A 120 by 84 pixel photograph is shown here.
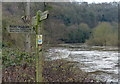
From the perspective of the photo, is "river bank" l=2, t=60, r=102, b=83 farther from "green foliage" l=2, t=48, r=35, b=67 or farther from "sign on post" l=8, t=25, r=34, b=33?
"sign on post" l=8, t=25, r=34, b=33

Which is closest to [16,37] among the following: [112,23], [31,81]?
[112,23]

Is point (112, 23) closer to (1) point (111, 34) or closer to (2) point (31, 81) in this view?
(1) point (111, 34)

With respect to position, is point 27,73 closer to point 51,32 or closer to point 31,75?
point 31,75

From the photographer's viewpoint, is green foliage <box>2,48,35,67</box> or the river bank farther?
green foliage <box>2,48,35,67</box>

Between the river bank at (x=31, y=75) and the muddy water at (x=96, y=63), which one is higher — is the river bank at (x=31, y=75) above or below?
above

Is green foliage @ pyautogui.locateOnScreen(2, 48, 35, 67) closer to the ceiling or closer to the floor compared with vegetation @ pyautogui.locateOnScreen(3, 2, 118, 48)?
closer to the floor

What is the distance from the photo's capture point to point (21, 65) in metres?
6.57

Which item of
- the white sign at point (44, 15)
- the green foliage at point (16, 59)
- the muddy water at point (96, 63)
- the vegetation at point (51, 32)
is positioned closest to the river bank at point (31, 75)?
the vegetation at point (51, 32)

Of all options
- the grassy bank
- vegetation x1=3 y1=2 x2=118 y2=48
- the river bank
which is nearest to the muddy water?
vegetation x1=3 y1=2 x2=118 y2=48

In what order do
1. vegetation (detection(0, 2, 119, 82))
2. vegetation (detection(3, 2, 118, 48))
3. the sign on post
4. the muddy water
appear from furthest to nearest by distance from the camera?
vegetation (detection(3, 2, 118, 48)), the muddy water, vegetation (detection(0, 2, 119, 82)), the sign on post

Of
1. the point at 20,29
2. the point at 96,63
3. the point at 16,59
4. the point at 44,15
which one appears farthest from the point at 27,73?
the point at 96,63

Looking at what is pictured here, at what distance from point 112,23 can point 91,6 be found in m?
3.87

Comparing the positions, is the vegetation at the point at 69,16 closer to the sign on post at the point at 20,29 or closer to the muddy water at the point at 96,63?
the muddy water at the point at 96,63

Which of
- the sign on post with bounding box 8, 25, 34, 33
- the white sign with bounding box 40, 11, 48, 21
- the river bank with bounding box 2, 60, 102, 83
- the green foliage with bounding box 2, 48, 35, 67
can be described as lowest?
the river bank with bounding box 2, 60, 102, 83
